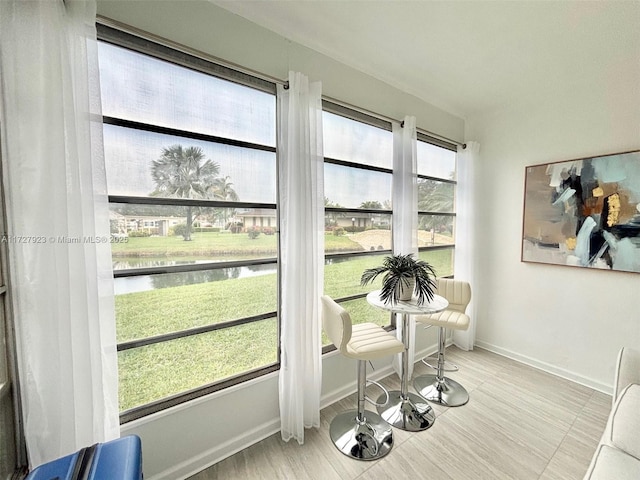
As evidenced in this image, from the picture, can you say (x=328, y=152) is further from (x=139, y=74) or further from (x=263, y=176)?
(x=139, y=74)

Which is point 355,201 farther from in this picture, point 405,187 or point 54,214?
point 54,214

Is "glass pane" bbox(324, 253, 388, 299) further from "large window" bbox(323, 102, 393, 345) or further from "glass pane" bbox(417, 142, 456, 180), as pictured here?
"glass pane" bbox(417, 142, 456, 180)

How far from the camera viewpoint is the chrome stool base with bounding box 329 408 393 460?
65.3 inches

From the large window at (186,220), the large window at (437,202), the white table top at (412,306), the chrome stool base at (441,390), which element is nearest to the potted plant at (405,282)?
the white table top at (412,306)

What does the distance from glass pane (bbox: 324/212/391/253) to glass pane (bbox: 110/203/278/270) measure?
1.79ft

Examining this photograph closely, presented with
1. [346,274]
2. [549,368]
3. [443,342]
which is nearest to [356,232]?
[346,274]

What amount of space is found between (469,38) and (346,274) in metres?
2.06

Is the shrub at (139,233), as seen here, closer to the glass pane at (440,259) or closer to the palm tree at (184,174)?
the palm tree at (184,174)

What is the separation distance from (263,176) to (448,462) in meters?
2.24

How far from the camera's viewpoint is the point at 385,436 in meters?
1.78

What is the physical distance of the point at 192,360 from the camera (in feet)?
5.27

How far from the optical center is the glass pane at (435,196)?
9.52ft

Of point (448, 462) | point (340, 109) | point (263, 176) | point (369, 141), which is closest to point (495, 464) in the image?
point (448, 462)

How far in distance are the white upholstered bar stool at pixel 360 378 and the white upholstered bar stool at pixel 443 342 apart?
61 cm
